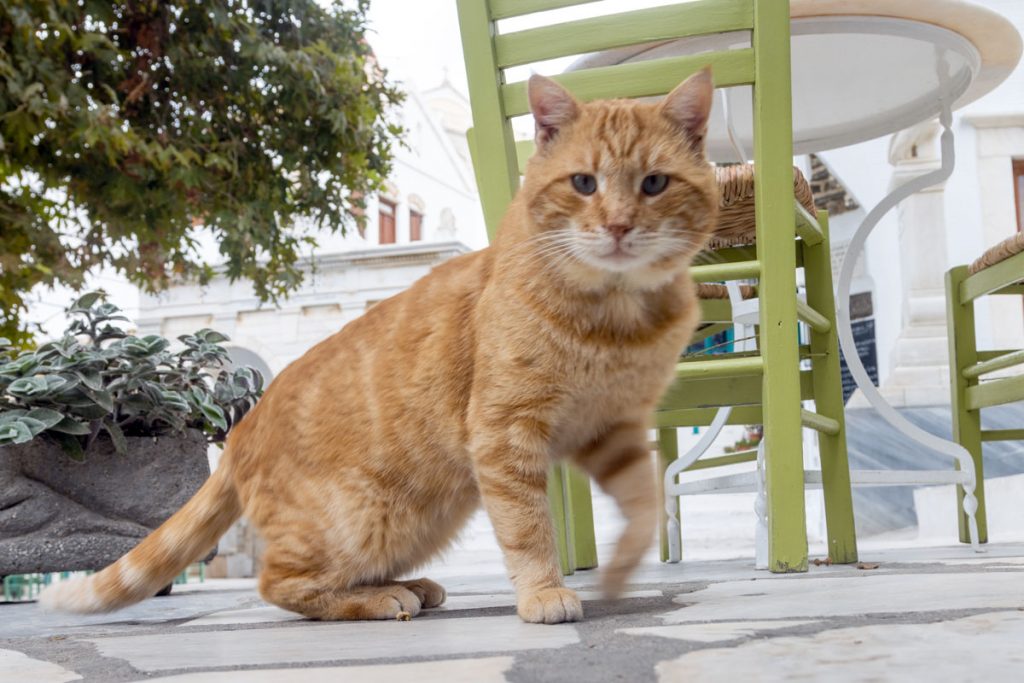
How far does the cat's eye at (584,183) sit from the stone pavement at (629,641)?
0.57 metres

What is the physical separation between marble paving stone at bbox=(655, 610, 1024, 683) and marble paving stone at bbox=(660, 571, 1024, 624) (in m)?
0.17

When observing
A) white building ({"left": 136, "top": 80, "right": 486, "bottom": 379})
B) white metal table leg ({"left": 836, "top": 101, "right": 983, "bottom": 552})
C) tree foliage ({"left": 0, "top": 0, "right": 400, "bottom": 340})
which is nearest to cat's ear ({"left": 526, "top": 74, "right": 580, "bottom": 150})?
white metal table leg ({"left": 836, "top": 101, "right": 983, "bottom": 552})

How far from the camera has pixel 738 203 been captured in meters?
2.02

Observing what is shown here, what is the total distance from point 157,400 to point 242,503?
943 mm

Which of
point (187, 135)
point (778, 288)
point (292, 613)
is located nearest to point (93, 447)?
point (292, 613)

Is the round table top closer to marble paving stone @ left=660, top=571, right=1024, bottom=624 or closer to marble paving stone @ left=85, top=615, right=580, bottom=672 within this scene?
marble paving stone @ left=660, top=571, right=1024, bottom=624

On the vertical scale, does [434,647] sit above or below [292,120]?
below

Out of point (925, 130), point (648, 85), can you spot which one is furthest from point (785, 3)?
point (925, 130)

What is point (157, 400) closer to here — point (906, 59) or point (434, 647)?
point (434, 647)

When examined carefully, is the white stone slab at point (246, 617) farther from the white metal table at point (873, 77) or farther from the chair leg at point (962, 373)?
the chair leg at point (962, 373)

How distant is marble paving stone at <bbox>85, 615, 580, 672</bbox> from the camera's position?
0.95m

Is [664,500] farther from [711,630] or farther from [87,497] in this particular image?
[711,630]

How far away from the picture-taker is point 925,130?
6605 mm

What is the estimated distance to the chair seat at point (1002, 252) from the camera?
7.42 feet
